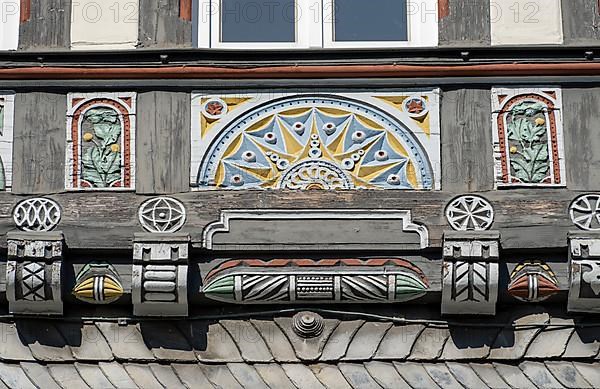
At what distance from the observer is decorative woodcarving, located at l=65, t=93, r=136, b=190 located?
12164 millimetres

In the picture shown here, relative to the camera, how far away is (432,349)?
1202 centimetres

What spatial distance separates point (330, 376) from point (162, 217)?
1291 millimetres

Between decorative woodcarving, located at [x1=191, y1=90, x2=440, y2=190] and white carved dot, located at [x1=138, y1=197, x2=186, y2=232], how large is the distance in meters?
0.22

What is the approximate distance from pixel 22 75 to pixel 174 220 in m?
1.23

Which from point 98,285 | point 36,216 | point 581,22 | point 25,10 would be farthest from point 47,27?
point 581,22

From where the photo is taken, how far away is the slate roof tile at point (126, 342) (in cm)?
1202

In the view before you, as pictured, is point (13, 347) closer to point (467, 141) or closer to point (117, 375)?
point (117, 375)

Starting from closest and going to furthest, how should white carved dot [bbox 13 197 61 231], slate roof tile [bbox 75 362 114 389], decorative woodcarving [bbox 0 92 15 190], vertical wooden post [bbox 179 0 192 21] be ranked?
slate roof tile [bbox 75 362 114 389] → white carved dot [bbox 13 197 61 231] → decorative woodcarving [bbox 0 92 15 190] → vertical wooden post [bbox 179 0 192 21]

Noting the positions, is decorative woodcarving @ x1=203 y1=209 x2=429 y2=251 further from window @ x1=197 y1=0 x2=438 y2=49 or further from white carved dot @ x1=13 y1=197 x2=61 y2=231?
window @ x1=197 y1=0 x2=438 y2=49

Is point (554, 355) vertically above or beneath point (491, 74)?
beneath

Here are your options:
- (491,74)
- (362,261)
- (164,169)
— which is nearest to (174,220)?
(164,169)

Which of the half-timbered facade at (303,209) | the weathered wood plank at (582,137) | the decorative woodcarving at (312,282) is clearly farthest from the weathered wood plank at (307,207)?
the decorative woodcarving at (312,282)

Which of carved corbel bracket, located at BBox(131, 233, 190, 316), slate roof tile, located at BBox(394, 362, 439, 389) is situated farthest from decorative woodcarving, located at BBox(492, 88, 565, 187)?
carved corbel bracket, located at BBox(131, 233, 190, 316)

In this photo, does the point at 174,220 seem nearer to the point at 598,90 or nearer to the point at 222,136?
the point at 222,136
